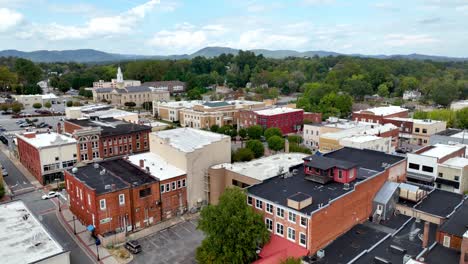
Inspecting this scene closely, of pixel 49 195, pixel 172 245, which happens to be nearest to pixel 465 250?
pixel 172 245

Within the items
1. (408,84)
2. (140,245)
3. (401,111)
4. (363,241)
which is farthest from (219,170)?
(408,84)

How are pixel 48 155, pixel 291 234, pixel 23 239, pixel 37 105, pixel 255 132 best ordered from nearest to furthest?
pixel 23 239
pixel 291 234
pixel 48 155
pixel 255 132
pixel 37 105

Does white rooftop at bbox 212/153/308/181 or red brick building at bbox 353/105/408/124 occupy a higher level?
red brick building at bbox 353/105/408/124

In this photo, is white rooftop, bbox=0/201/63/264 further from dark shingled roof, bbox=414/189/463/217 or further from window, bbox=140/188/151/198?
dark shingled roof, bbox=414/189/463/217

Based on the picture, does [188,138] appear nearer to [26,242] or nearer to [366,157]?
[366,157]

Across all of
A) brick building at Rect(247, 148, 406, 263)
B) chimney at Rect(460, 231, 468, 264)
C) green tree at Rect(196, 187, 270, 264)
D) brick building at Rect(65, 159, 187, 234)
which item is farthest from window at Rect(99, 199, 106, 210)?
chimney at Rect(460, 231, 468, 264)

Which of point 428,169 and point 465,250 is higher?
point 465,250
